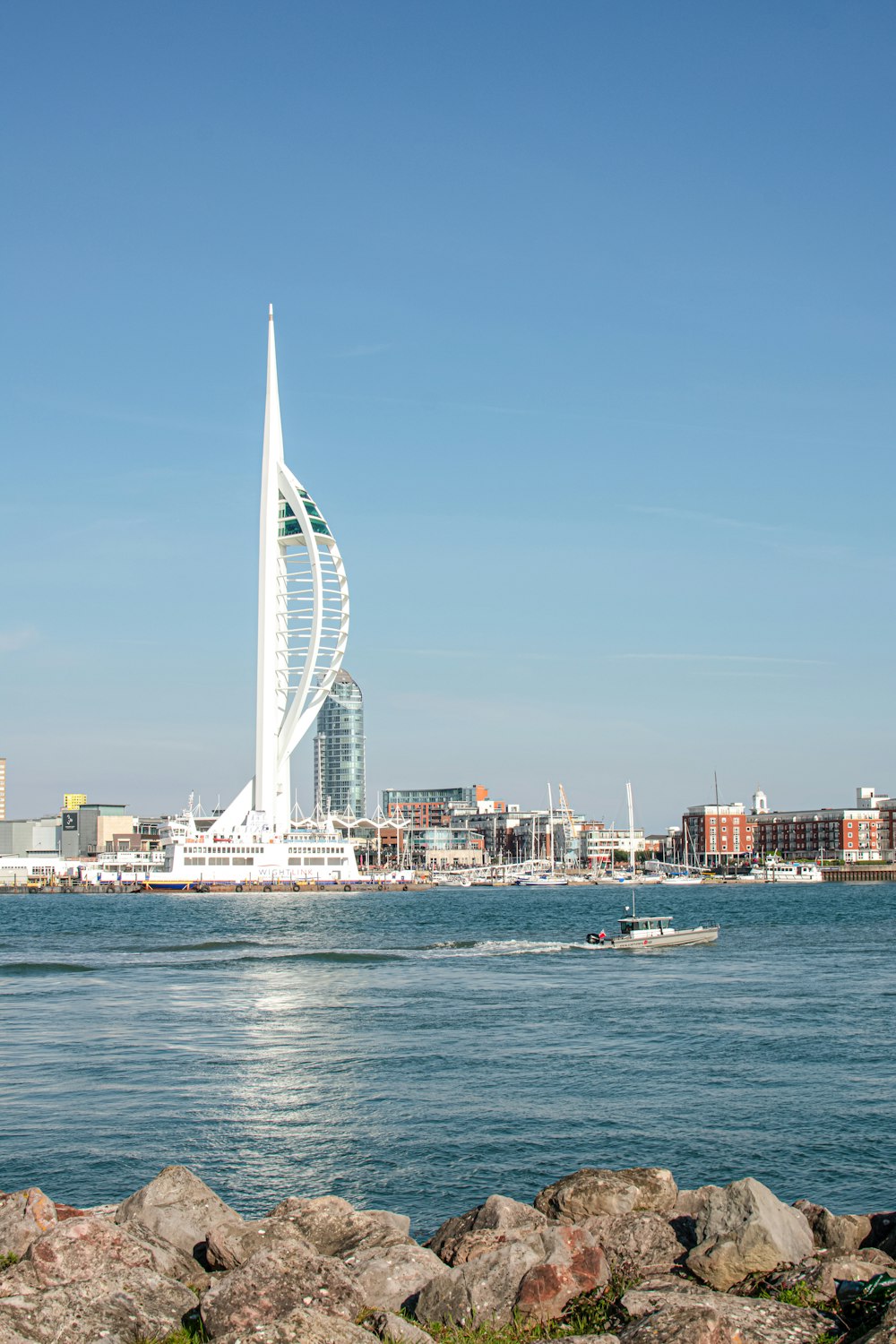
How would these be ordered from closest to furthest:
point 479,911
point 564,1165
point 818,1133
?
point 564,1165 < point 818,1133 < point 479,911

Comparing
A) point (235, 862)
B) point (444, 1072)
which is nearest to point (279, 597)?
point (235, 862)

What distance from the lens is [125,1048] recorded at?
27.8 metres

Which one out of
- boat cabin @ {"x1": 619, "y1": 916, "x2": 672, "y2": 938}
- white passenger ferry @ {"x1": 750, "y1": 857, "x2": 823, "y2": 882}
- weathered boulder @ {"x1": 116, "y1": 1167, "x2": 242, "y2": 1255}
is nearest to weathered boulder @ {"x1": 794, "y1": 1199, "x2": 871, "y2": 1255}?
weathered boulder @ {"x1": 116, "y1": 1167, "x2": 242, "y2": 1255}

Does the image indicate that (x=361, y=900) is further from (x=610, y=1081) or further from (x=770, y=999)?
(x=610, y=1081)

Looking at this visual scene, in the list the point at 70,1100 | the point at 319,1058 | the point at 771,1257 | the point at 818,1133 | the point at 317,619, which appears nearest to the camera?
the point at 771,1257

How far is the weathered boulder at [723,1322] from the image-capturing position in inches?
307

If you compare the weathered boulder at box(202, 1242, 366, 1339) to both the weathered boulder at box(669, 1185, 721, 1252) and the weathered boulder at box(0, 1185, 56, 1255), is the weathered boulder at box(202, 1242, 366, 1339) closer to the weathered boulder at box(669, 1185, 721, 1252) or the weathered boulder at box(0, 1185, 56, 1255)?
the weathered boulder at box(0, 1185, 56, 1255)

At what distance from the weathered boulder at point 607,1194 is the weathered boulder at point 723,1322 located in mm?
3290

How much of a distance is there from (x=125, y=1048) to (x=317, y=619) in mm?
89328

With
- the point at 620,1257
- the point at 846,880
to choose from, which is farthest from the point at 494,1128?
the point at 846,880

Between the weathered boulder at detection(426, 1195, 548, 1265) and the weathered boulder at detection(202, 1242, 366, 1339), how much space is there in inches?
62.0

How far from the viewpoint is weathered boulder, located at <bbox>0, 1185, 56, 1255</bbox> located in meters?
10.6

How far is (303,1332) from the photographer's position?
797 cm

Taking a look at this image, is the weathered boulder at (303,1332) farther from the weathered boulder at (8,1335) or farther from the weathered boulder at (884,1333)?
the weathered boulder at (884,1333)
